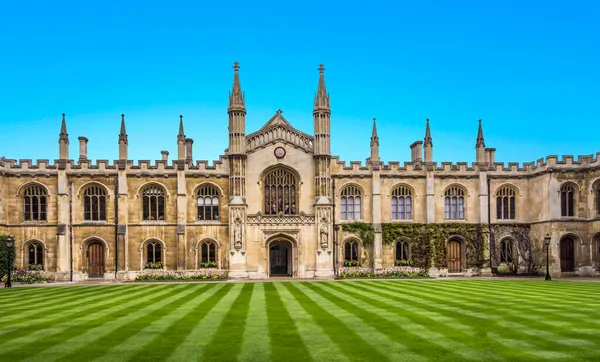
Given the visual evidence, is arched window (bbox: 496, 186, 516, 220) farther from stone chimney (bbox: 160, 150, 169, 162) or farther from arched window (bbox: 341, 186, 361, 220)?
stone chimney (bbox: 160, 150, 169, 162)

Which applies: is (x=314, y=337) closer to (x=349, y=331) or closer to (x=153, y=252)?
(x=349, y=331)

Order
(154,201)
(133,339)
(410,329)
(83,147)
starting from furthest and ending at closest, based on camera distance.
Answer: (83,147)
(154,201)
(410,329)
(133,339)

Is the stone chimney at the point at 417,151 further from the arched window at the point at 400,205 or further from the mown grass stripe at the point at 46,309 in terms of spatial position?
the mown grass stripe at the point at 46,309

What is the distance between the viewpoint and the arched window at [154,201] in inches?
1553

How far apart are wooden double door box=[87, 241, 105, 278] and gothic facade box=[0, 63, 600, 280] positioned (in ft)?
0.28

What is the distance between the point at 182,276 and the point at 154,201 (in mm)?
6008

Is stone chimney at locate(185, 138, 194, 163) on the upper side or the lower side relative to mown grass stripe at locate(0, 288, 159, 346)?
upper

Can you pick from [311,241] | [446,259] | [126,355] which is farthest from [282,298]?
[446,259]

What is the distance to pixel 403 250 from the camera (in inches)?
1614

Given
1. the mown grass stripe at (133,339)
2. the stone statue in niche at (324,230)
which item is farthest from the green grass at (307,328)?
the stone statue in niche at (324,230)

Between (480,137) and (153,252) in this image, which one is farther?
(480,137)

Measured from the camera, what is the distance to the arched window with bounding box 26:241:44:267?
126 ft

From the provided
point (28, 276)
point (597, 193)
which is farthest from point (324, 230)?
point (28, 276)

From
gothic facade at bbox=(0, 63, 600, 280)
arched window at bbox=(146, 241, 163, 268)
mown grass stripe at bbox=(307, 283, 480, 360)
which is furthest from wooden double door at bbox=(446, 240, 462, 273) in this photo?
mown grass stripe at bbox=(307, 283, 480, 360)
